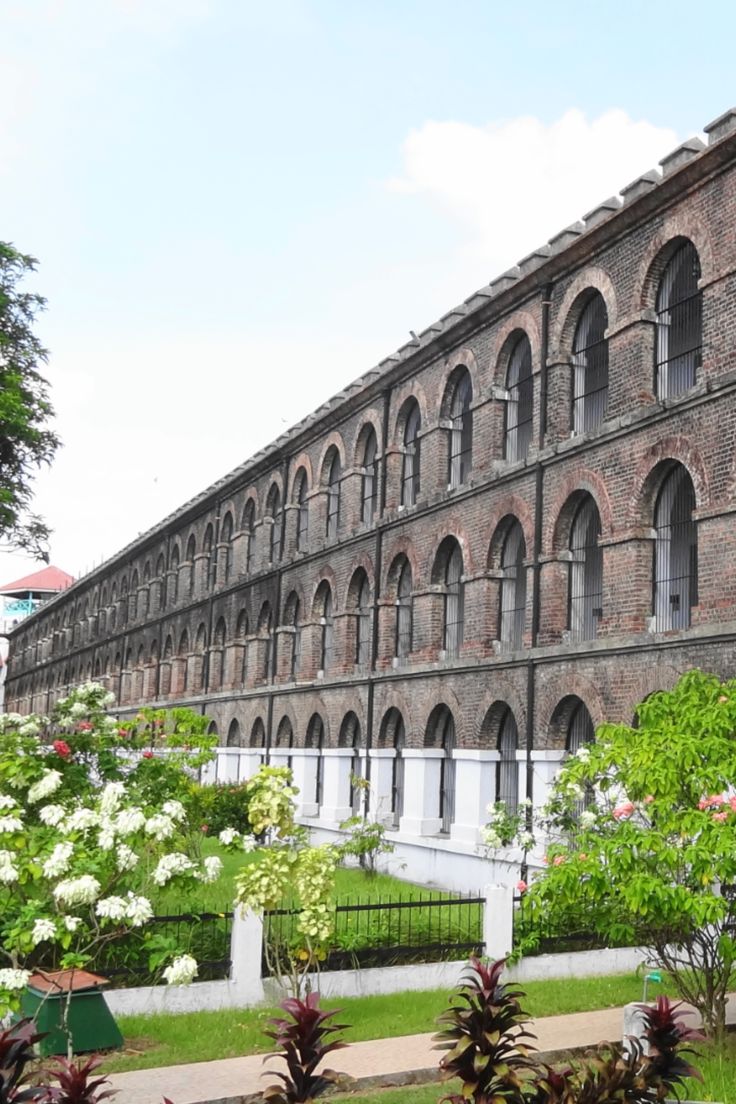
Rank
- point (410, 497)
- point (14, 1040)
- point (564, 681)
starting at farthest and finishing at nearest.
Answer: point (410, 497), point (564, 681), point (14, 1040)

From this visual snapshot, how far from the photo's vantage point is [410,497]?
25281mm

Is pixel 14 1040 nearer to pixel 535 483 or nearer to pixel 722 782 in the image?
pixel 722 782

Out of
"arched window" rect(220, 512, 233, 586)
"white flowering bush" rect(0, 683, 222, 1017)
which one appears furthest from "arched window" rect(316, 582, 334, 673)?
"white flowering bush" rect(0, 683, 222, 1017)

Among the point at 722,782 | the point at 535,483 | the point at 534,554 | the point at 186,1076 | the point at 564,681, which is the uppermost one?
the point at 535,483

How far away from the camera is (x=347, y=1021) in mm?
11711

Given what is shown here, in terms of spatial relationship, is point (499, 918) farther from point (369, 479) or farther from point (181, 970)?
point (369, 479)

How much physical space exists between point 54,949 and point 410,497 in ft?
49.1

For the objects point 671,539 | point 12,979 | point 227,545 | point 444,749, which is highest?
point 227,545

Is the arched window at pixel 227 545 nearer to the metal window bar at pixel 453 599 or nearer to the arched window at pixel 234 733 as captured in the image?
the arched window at pixel 234 733

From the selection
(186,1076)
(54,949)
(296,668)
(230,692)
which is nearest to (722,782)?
(186,1076)

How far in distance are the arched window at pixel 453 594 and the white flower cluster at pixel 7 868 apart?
47.6 feet

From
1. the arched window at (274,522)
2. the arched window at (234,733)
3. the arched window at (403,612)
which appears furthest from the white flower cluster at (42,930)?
the arched window at (234,733)

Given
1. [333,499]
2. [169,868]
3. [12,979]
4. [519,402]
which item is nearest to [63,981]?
[169,868]

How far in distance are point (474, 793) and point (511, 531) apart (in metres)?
4.67
